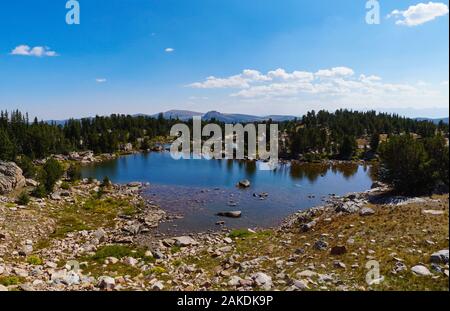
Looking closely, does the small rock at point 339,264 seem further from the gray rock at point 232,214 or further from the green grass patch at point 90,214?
the green grass patch at point 90,214

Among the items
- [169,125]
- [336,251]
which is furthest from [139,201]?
[169,125]

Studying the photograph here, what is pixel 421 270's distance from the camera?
1523cm

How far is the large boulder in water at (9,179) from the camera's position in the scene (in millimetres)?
40406

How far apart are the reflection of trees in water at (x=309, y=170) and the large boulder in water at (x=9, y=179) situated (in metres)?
48.2

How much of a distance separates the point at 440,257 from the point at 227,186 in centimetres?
4444

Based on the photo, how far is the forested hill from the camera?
8300cm

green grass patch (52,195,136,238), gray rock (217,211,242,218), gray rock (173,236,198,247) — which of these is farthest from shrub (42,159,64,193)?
gray rock (173,236,198,247)

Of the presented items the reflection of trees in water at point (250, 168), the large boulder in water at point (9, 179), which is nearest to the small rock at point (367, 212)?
the large boulder in water at point (9, 179)

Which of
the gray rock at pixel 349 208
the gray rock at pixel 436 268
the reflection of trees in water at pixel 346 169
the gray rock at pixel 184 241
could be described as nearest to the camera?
the gray rock at pixel 436 268

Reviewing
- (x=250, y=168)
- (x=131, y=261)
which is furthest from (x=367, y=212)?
(x=250, y=168)

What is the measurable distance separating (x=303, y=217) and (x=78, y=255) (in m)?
20.9

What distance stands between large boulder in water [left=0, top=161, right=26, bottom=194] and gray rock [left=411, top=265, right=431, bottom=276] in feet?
141

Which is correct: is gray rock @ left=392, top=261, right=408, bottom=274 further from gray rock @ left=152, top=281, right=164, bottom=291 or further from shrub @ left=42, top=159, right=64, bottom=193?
shrub @ left=42, top=159, right=64, bottom=193
